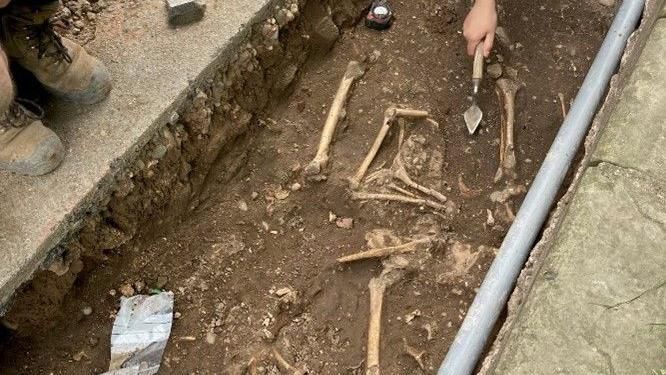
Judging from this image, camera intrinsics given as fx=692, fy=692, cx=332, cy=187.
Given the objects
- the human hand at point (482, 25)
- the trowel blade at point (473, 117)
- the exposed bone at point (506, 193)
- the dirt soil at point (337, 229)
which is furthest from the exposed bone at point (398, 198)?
the human hand at point (482, 25)

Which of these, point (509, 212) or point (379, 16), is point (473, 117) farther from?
point (379, 16)

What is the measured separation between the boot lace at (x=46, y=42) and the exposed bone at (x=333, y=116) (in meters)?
1.12

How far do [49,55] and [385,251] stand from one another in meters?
1.51

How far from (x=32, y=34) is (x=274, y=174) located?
119cm

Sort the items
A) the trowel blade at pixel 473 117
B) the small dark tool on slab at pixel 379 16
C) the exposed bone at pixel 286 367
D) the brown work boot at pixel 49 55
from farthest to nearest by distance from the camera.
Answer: the small dark tool on slab at pixel 379 16, the trowel blade at pixel 473 117, the exposed bone at pixel 286 367, the brown work boot at pixel 49 55

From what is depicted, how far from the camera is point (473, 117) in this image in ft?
10.8

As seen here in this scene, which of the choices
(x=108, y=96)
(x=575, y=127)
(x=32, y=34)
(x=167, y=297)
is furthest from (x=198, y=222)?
(x=575, y=127)

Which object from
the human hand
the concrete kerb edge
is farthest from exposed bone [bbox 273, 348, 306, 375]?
the human hand

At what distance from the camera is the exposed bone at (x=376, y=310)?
268cm

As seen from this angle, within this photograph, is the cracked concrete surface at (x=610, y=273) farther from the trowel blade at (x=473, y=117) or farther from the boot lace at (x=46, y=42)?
the boot lace at (x=46, y=42)

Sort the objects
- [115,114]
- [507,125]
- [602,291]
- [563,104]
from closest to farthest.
→ [602,291] < [115,114] < [507,125] < [563,104]

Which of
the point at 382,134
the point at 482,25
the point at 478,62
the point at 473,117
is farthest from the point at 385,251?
the point at 482,25

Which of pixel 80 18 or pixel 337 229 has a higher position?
pixel 80 18

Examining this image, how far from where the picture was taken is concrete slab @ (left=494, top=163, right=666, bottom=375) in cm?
206
